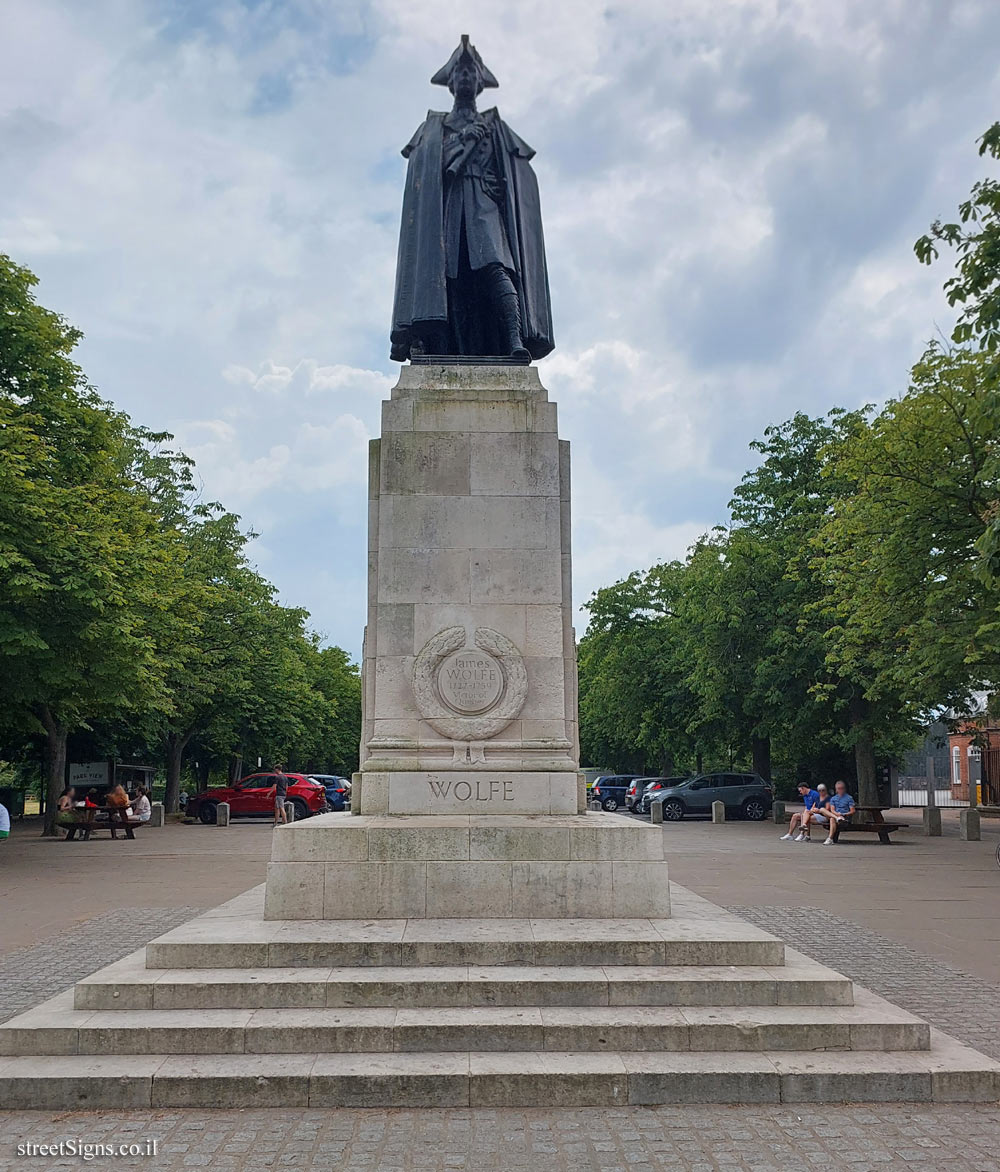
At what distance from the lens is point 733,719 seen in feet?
127

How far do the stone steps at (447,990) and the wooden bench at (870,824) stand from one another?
20483mm

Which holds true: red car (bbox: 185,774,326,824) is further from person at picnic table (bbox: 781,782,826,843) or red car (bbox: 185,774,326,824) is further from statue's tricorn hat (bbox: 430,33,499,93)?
statue's tricorn hat (bbox: 430,33,499,93)

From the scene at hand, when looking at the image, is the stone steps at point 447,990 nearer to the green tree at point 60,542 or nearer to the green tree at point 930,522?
the green tree at point 60,542

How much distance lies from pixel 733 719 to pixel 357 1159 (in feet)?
113

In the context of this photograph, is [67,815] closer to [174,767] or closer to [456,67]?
[174,767]

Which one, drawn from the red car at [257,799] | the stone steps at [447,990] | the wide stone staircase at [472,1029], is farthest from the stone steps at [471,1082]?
the red car at [257,799]

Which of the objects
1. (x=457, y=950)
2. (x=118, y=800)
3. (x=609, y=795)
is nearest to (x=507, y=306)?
(x=457, y=950)

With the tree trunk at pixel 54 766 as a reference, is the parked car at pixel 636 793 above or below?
below

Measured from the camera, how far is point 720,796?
38.2 m

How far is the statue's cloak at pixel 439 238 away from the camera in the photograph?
10875mm

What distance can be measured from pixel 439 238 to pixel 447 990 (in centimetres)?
725

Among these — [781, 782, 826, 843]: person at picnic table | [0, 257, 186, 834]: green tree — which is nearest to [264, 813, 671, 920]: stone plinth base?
[0, 257, 186, 834]: green tree

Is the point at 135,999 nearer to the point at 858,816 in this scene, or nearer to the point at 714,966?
the point at 714,966

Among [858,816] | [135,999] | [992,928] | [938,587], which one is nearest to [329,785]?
[858,816]
